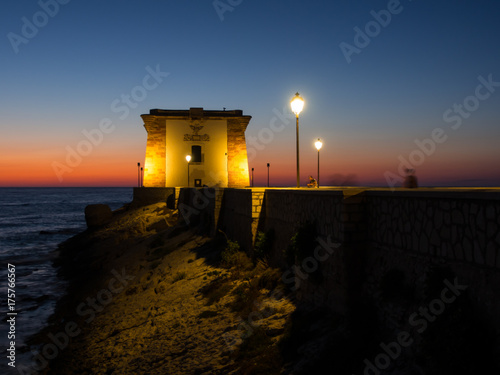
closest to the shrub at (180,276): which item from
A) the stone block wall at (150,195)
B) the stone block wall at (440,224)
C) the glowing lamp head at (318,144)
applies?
the stone block wall at (440,224)

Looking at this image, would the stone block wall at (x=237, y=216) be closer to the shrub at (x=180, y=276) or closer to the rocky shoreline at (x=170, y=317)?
the rocky shoreline at (x=170, y=317)

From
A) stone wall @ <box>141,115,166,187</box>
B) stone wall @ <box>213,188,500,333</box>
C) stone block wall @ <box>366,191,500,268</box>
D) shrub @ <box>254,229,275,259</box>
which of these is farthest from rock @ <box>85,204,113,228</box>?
stone block wall @ <box>366,191,500,268</box>

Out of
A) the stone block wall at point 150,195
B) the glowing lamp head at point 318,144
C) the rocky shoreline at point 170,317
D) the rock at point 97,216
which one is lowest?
the rocky shoreline at point 170,317

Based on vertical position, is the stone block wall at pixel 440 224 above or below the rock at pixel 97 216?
above

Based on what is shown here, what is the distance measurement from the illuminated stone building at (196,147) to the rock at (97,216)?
15.9ft

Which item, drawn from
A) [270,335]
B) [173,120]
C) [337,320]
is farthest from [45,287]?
[173,120]

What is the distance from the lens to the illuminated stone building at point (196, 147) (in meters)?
40.5

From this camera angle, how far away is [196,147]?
41594 millimetres

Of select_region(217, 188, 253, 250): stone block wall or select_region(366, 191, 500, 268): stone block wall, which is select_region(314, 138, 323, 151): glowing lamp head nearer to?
select_region(217, 188, 253, 250): stone block wall

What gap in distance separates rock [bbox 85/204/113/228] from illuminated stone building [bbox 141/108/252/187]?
4842 millimetres

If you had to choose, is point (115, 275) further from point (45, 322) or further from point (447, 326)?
point (447, 326)

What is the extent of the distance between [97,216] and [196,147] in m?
11.6

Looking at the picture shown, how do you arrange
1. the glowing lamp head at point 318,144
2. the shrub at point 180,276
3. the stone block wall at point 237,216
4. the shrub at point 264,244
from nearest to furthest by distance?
the shrub at point 264,244 → the stone block wall at point 237,216 → the shrub at point 180,276 → the glowing lamp head at point 318,144

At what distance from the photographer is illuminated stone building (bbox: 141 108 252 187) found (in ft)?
133
